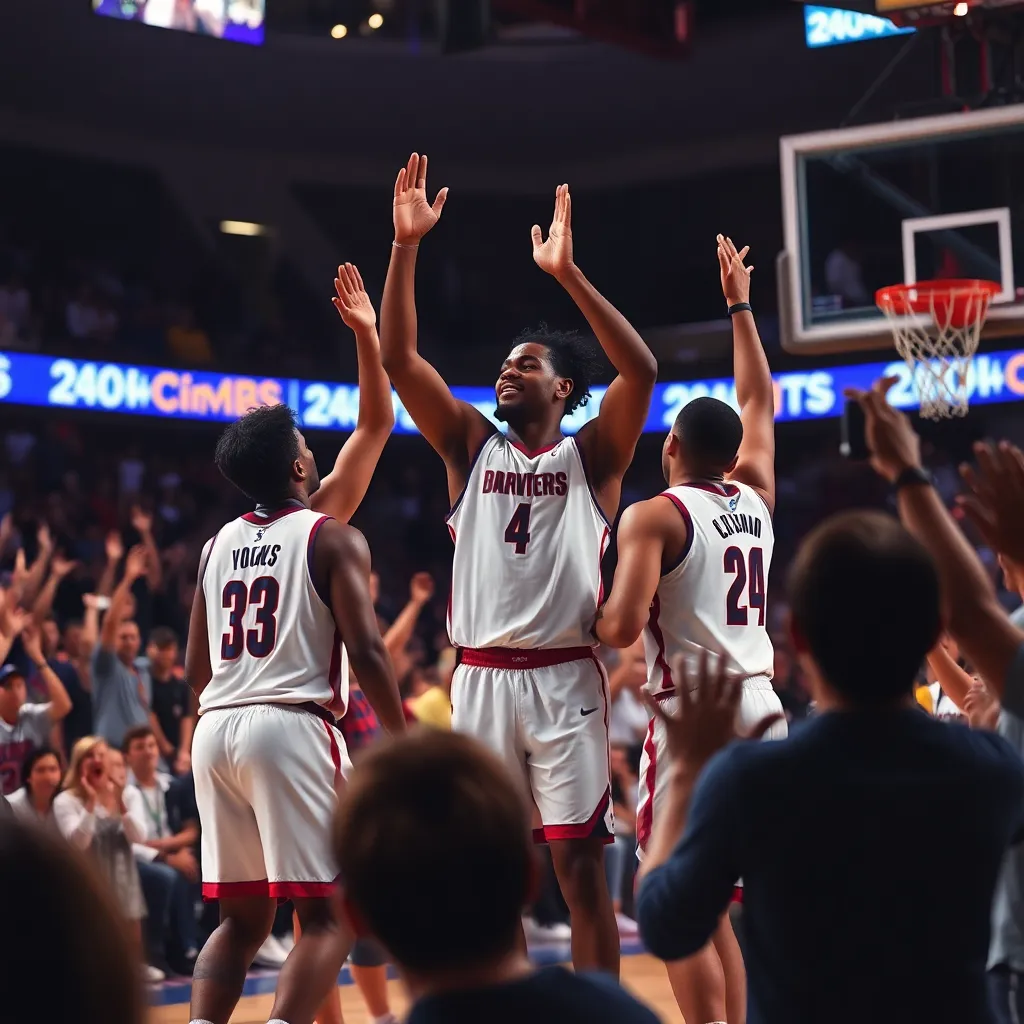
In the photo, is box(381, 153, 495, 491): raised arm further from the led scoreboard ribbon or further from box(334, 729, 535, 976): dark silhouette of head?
the led scoreboard ribbon

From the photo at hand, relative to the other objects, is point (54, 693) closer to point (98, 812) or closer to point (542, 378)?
point (98, 812)

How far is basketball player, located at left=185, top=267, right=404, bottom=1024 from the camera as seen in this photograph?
4.09 metres

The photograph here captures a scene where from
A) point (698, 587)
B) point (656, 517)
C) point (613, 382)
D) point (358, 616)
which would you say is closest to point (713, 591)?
point (698, 587)

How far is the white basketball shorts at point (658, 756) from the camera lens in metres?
4.50

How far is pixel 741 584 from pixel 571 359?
998mm

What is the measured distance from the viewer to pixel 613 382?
4723 mm

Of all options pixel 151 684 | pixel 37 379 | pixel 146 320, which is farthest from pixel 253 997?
pixel 146 320

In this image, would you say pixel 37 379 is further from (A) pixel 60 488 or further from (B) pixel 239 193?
(B) pixel 239 193

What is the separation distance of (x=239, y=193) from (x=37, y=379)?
5.69m

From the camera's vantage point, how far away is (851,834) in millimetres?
1975

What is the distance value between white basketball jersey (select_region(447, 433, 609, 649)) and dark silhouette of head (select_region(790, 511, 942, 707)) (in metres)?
2.52

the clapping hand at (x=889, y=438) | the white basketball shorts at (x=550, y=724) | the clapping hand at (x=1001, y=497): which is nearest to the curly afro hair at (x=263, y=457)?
the white basketball shorts at (x=550, y=724)

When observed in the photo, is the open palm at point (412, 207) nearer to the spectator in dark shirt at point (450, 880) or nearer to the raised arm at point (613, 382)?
the raised arm at point (613, 382)

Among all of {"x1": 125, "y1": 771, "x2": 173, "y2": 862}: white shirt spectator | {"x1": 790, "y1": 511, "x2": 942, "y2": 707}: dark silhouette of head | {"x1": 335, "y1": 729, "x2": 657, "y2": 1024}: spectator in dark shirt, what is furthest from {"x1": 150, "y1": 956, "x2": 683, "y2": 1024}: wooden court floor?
{"x1": 335, "y1": 729, "x2": 657, "y2": 1024}: spectator in dark shirt
